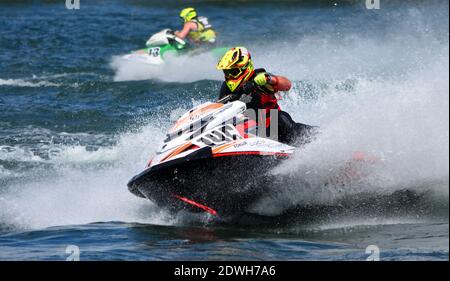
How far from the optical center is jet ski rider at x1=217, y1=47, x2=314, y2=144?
866cm

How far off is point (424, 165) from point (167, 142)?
2.67 meters

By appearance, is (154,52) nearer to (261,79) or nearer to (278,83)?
(278,83)

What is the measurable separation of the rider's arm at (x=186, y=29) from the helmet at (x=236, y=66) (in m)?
10.8

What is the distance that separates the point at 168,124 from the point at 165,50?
25.5 ft

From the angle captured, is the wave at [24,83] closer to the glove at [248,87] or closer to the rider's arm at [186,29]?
the rider's arm at [186,29]

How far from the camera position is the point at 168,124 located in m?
11.6

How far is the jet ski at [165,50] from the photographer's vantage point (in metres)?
18.9

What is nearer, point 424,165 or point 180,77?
point 424,165

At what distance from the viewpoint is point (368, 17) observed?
24422 millimetres

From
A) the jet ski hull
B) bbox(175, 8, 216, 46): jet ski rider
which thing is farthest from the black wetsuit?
bbox(175, 8, 216, 46): jet ski rider

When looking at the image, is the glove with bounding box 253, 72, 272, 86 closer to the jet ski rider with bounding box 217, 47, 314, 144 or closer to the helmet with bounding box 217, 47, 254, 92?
the jet ski rider with bounding box 217, 47, 314, 144

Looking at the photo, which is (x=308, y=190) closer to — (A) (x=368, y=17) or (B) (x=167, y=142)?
(B) (x=167, y=142)

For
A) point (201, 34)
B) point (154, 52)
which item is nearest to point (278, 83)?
point (154, 52)
